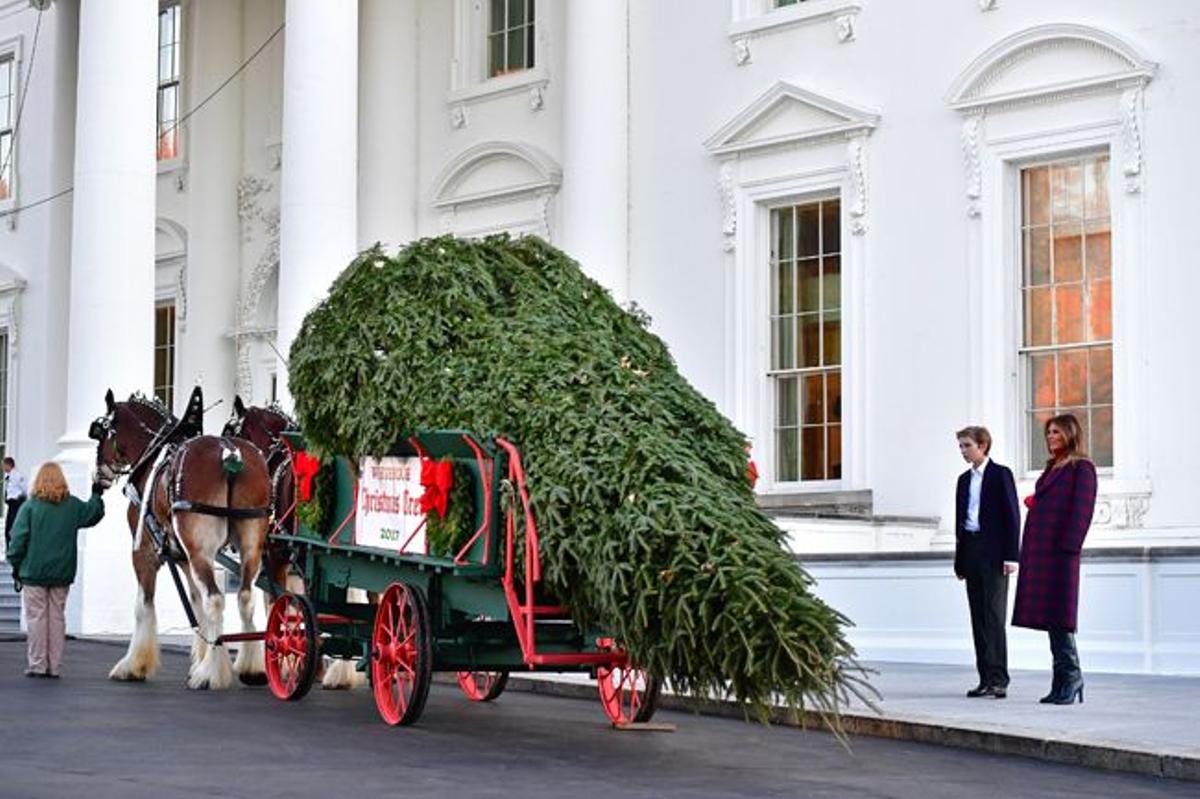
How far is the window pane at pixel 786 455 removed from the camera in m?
22.5

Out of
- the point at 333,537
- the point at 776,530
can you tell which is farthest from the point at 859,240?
the point at 776,530

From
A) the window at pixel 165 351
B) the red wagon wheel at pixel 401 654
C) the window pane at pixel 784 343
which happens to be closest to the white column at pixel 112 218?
the window at pixel 165 351

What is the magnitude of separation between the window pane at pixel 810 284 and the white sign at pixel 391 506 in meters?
9.71

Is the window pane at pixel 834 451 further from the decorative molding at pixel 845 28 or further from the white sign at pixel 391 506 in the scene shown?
the white sign at pixel 391 506

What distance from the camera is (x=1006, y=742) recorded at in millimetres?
12266

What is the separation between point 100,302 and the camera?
24688mm

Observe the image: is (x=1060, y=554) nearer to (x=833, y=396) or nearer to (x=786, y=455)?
(x=833, y=396)

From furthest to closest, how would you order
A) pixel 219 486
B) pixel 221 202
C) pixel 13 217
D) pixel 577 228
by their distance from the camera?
pixel 13 217
pixel 221 202
pixel 577 228
pixel 219 486

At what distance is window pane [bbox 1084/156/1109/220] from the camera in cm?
2002

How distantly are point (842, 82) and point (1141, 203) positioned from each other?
3.72m

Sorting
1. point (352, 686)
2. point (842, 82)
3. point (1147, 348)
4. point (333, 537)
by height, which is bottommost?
point (352, 686)

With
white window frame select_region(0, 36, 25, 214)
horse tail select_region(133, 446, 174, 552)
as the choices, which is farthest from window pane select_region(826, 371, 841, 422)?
white window frame select_region(0, 36, 25, 214)

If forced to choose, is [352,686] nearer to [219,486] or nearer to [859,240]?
[219,486]

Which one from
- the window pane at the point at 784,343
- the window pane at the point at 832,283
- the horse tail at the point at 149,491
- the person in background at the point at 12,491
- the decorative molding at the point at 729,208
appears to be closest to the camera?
the horse tail at the point at 149,491
